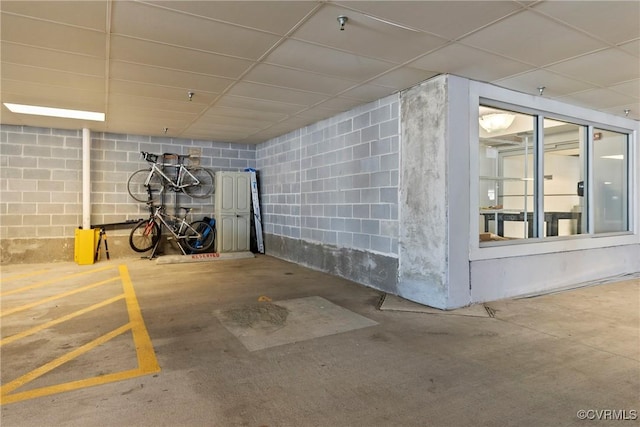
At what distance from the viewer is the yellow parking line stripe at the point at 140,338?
2605 millimetres

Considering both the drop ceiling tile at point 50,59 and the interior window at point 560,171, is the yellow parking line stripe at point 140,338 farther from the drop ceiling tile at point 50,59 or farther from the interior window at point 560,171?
the interior window at point 560,171

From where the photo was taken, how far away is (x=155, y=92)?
15.1ft

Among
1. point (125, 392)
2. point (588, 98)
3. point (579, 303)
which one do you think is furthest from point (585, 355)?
point (588, 98)

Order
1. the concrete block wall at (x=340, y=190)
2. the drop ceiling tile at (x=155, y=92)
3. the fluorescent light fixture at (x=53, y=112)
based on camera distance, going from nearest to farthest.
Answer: the drop ceiling tile at (x=155, y=92) → the concrete block wall at (x=340, y=190) → the fluorescent light fixture at (x=53, y=112)

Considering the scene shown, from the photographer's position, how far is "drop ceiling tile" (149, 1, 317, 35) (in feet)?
8.27

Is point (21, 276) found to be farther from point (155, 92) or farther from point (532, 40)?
point (532, 40)

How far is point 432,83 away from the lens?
13.4 feet

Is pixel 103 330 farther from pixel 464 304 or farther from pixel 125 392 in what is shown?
pixel 464 304

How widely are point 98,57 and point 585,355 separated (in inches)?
191

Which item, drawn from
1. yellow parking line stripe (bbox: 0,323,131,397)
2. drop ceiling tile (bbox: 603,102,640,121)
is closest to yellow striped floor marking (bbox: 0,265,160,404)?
yellow parking line stripe (bbox: 0,323,131,397)

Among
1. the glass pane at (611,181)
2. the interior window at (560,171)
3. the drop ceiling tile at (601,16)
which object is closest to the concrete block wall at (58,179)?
the interior window at (560,171)

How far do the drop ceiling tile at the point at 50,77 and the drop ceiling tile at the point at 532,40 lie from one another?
396 centimetres

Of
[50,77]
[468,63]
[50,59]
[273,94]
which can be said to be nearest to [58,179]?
[50,77]

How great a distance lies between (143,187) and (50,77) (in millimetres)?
3940
